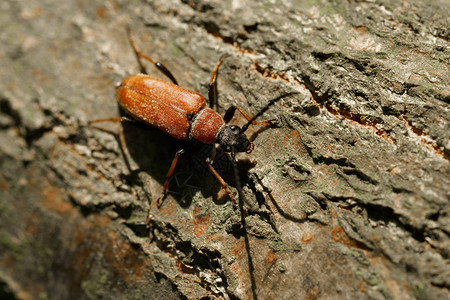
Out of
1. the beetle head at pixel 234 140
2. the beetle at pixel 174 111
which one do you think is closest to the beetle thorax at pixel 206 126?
the beetle at pixel 174 111

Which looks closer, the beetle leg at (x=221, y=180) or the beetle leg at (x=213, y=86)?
the beetle leg at (x=221, y=180)

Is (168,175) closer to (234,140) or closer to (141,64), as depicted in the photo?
(234,140)

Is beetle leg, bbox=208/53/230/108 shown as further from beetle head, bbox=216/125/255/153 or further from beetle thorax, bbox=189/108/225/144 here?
beetle head, bbox=216/125/255/153

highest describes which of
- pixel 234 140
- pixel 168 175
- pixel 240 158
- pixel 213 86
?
pixel 213 86

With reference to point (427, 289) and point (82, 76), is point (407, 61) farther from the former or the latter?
point (82, 76)

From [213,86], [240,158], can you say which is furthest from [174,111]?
[240,158]

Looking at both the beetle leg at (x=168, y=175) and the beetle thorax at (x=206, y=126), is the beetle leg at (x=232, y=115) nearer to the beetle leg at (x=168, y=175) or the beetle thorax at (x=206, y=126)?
the beetle thorax at (x=206, y=126)
